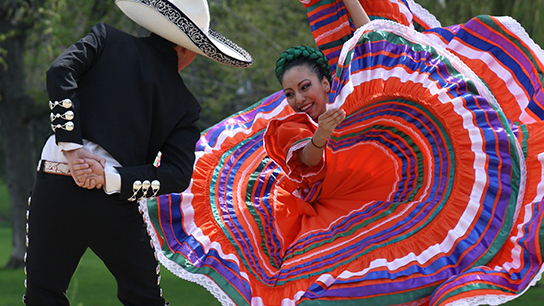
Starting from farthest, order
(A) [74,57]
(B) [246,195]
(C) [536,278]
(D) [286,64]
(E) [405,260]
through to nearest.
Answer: (B) [246,195]
(D) [286,64]
(E) [405,260]
(C) [536,278]
(A) [74,57]

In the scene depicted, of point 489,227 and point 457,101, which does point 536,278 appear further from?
point 457,101

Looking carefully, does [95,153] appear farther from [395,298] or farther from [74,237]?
[395,298]

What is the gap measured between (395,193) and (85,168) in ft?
4.87

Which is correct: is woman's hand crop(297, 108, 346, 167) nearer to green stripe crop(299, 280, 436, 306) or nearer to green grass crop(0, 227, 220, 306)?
green stripe crop(299, 280, 436, 306)

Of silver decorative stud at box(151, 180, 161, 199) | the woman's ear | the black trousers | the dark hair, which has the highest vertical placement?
the dark hair

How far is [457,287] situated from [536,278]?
0.33 meters

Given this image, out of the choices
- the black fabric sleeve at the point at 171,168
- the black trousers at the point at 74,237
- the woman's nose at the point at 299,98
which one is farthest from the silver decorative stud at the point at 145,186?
the woman's nose at the point at 299,98

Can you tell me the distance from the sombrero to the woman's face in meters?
0.46

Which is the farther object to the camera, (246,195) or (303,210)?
(246,195)

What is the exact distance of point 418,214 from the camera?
106 inches

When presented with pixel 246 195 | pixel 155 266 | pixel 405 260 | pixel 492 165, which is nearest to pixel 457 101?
pixel 492 165

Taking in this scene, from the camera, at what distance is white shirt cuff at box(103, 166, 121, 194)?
220cm

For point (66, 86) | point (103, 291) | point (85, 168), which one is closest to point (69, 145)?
point (85, 168)

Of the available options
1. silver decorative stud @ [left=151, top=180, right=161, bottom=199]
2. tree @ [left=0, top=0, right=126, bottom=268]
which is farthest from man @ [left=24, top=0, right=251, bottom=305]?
tree @ [left=0, top=0, right=126, bottom=268]
